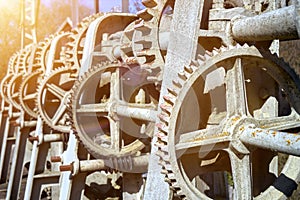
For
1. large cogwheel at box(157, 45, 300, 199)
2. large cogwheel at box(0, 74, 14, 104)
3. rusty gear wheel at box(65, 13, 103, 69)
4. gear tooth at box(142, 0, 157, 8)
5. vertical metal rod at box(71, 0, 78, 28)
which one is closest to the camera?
large cogwheel at box(157, 45, 300, 199)

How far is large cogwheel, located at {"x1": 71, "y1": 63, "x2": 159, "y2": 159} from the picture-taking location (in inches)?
57.3

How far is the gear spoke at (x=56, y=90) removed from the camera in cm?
215

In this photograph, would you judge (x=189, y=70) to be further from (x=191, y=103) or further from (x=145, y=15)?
(x=145, y=15)

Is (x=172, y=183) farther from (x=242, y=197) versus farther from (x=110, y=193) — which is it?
(x=110, y=193)

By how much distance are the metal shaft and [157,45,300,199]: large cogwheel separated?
1.7 inches

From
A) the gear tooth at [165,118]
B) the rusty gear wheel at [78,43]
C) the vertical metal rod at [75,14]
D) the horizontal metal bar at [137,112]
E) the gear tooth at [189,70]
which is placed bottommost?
the gear tooth at [165,118]

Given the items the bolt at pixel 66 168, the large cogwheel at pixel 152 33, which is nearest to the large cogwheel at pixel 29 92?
the bolt at pixel 66 168

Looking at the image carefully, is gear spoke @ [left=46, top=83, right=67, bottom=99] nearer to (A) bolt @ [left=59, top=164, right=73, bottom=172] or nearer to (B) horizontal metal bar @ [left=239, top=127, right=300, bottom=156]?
(A) bolt @ [left=59, top=164, right=73, bottom=172]

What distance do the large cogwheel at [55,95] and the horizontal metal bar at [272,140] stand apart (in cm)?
126

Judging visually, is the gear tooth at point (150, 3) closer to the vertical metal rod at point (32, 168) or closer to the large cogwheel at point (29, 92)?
the vertical metal rod at point (32, 168)

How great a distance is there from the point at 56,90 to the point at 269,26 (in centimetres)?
155

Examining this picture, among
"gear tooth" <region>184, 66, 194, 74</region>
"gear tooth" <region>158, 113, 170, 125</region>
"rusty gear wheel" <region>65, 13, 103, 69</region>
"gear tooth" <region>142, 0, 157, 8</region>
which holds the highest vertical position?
"rusty gear wheel" <region>65, 13, 103, 69</region>

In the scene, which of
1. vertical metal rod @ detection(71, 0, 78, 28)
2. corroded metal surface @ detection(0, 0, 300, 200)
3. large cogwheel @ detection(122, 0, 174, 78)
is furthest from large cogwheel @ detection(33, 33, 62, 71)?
large cogwheel @ detection(122, 0, 174, 78)

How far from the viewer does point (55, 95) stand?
2191 mm
